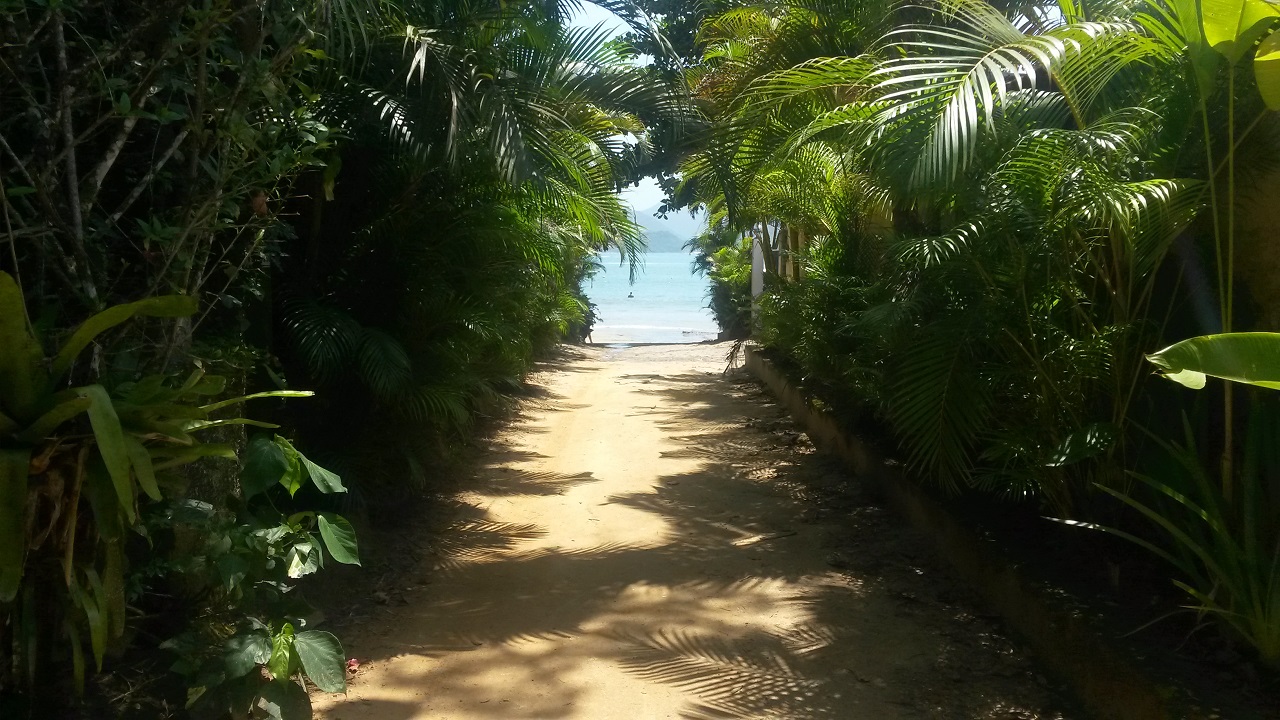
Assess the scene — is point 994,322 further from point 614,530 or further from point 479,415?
point 479,415

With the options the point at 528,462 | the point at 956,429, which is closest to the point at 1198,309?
the point at 956,429

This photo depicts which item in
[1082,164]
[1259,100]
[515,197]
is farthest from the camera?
[515,197]

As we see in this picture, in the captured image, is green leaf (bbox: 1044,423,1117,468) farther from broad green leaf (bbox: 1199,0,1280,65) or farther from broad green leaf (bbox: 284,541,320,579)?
broad green leaf (bbox: 284,541,320,579)

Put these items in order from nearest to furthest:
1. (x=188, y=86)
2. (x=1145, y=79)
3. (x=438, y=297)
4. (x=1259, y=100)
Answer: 1. (x=188, y=86)
2. (x=1259, y=100)
3. (x=1145, y=79)
4. (x=438, y=297)

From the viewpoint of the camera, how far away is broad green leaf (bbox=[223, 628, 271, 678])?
9.54ft

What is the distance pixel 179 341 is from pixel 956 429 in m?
3.50

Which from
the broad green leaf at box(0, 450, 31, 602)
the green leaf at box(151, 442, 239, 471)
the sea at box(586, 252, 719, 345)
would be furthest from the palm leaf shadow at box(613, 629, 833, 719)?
the sea at box(586, 252, 719, 345)

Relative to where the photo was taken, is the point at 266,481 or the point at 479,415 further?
the point at 479,415

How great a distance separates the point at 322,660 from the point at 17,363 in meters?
1.25

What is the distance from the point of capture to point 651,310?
232 ft

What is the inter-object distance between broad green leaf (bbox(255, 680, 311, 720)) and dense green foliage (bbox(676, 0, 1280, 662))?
2821mm

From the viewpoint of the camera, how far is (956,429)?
495cm

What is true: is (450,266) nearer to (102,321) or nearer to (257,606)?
(257,606)

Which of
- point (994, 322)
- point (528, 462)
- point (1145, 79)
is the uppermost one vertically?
point (1145, 79)
